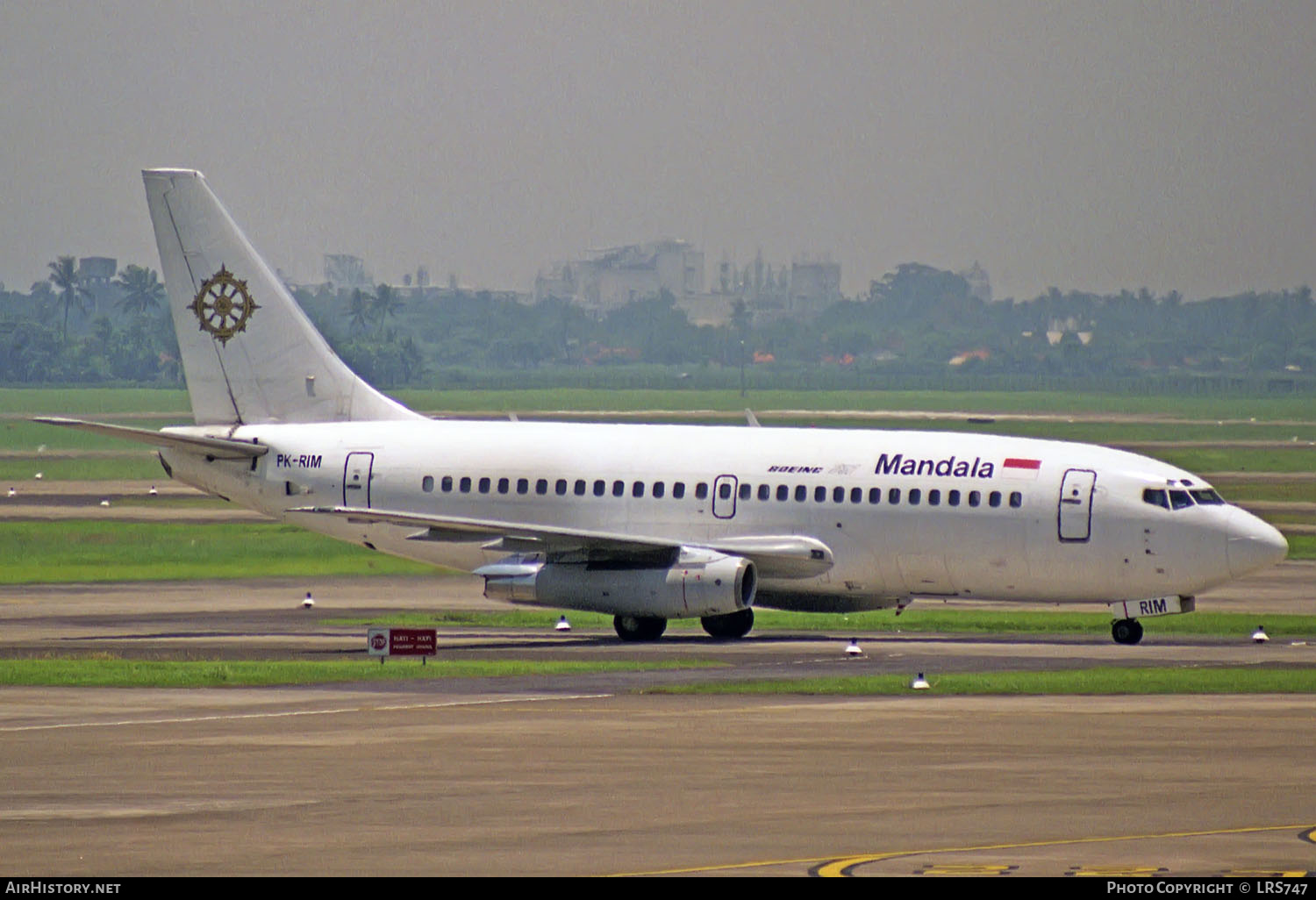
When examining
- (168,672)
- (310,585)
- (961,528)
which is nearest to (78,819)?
(168,672)

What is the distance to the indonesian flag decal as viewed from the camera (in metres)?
46.4

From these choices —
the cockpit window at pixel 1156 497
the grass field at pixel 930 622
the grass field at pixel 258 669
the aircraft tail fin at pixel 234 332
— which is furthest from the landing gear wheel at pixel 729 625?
the aircraft tail fin at pixel 234 332

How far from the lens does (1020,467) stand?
46562mm

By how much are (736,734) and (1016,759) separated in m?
4.13

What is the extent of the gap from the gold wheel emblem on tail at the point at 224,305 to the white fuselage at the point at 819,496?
2490 millimetres

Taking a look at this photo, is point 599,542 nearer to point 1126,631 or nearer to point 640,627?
point 640,627

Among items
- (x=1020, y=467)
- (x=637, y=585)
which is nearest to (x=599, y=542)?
(x=637, y=585)

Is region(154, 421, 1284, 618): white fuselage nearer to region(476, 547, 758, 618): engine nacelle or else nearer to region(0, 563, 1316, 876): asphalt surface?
region(476, 547, 758, 618): engine nacelle

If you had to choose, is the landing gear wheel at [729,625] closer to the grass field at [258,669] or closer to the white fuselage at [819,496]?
the white fuselage at [819,496]

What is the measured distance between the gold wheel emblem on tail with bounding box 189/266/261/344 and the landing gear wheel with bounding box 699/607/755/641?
13.2 m

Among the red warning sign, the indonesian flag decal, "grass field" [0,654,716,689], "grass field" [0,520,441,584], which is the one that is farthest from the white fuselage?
"grass field" [0,520,441,584]

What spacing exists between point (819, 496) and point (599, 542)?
4464 millimetres

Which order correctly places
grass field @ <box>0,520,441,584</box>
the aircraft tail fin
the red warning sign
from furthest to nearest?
grass field @ <box>0,520,441,584</box> → the aircraft tail fin → the red warning sign

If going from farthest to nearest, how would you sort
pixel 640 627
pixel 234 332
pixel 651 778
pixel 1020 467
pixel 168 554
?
1. pixel 168 554
2. pixel 234 332
3. pixel 640 627
4. pixel 1020 467
5. pixel 651 778
